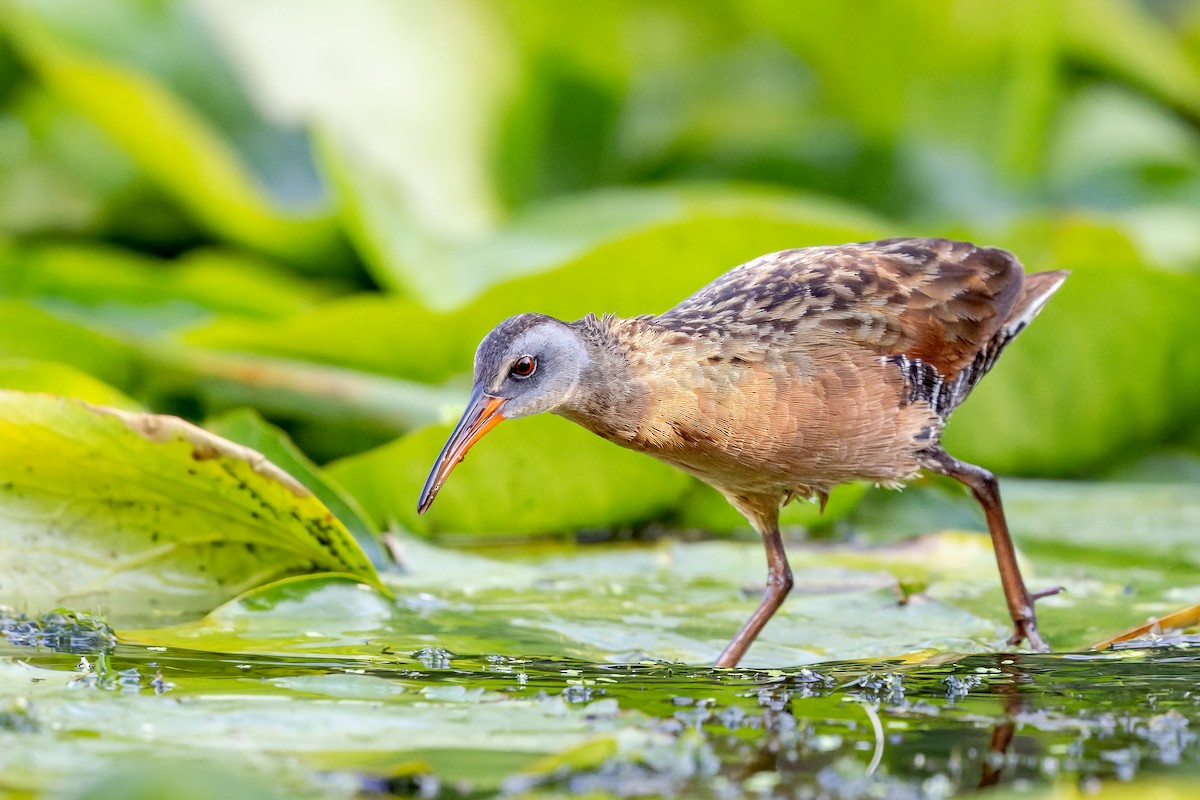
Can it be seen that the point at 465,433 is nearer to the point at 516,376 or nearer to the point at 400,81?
the point at 516,376

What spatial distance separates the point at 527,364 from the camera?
291 centimetres

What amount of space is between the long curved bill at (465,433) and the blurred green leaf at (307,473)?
1.55ft

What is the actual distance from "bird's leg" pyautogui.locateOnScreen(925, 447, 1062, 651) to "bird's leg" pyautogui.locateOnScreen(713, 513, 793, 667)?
0.38m

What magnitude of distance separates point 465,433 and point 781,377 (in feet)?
2.11

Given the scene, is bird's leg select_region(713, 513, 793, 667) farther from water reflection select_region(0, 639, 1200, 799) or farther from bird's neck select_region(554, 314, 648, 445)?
bird's neck select_region(554, 314, 648, 445)

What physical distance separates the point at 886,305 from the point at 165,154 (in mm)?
2912

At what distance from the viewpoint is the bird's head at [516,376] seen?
2914 mm

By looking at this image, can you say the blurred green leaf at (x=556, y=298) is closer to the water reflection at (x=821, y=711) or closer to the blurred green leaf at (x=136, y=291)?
the blurred green leaf at (x=136, y=291)

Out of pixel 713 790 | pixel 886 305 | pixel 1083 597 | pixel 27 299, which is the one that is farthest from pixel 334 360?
pixel 713 790

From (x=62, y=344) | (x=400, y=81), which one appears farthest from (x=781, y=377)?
(x=400, y=81)

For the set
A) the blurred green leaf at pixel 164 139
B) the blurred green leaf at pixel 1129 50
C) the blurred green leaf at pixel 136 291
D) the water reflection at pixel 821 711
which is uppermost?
the blurred green leaf at pixel 1129 50

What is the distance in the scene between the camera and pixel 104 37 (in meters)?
5.61

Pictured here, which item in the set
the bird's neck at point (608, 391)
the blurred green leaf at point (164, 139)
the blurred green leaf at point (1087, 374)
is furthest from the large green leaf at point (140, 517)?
the blurred green leaf at point (164, 139)

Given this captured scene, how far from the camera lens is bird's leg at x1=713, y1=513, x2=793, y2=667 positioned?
→ 2928 mm
